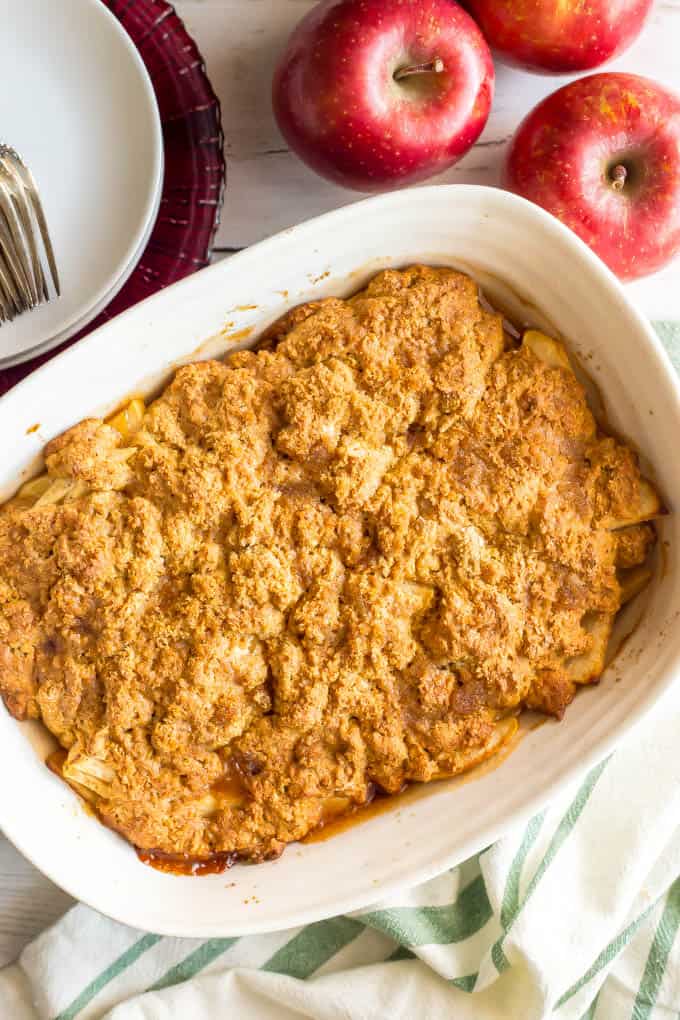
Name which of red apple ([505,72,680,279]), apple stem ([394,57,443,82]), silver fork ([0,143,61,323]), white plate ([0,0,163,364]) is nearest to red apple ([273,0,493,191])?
apple stem ([394,57,443,82])

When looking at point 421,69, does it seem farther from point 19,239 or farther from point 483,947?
point 483,947

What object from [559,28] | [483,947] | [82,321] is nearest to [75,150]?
[82,321]

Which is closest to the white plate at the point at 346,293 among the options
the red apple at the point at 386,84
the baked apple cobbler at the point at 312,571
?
the baked apple cobbler at the point at 312,571

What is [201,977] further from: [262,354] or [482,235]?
[482,235]

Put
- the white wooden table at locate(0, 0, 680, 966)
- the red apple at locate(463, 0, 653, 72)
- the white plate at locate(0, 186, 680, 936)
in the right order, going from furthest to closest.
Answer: the white wooden table at locate(0, 0, 680, 966) < the red apple at locate(463, 0, 653, 72) < the white plate at locate(0, 186, 680, 936)

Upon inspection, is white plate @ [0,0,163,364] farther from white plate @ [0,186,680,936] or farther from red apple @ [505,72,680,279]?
red apple @ [505,72,680,279]

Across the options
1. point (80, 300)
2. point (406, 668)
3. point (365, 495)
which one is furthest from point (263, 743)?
point (80, 300)

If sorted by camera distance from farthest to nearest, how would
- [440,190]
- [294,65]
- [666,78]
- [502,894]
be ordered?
1. [666,78]
2. [502,894]
3. [294,65]
4. [440,190]
